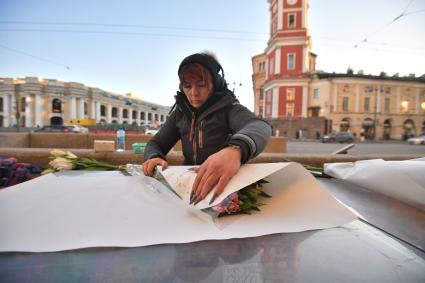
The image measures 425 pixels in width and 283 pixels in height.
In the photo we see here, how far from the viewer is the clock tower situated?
83.8 feet

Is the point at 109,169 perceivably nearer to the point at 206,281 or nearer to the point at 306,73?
the point at 206,281

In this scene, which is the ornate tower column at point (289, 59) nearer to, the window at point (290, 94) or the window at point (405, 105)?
the window at point (290, 94)

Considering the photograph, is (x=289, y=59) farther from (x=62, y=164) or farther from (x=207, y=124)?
(x=62, y=164)

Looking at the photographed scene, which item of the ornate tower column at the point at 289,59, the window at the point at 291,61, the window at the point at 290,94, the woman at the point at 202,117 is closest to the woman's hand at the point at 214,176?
the woman at the point at 202,117

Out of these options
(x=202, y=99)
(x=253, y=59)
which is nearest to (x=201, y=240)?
(x=202, y=99)

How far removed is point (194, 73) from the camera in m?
1.14

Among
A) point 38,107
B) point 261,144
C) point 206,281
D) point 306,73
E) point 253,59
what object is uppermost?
point 253,59

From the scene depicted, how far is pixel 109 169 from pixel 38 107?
3568 cm

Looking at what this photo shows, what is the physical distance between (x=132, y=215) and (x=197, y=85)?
2.38ft

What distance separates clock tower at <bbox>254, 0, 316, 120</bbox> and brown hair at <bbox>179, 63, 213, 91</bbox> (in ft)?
80.6

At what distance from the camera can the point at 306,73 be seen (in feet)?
86.6

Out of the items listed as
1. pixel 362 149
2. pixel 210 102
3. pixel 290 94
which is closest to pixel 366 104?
pixel 290 94

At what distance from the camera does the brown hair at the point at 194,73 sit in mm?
1125

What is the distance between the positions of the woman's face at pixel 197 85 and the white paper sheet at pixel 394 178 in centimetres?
85
